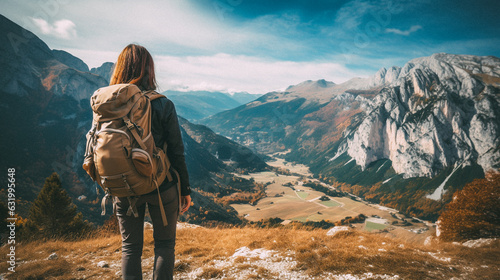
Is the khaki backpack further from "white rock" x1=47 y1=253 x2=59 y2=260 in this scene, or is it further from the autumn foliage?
the autumn foliage

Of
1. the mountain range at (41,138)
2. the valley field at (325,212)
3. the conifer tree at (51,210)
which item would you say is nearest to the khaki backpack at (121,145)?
the conifer tree at (51,210)

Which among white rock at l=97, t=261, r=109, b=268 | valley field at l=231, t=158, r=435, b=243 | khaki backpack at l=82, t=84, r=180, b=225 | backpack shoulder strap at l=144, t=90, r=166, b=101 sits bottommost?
valley field at l=231, t=158, r=435, b=243

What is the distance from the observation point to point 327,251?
23.0 ft

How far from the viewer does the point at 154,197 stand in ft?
11.7

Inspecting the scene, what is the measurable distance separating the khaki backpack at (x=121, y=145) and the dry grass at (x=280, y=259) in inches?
171

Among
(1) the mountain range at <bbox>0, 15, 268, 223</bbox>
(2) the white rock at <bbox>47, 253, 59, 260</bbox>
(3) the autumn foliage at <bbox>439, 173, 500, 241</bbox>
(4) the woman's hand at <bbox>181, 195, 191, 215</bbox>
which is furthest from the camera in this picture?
(1) the mountain range at <bbox>0, 15, 268, 223</bbox>

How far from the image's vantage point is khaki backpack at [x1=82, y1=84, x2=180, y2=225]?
9.98 feet

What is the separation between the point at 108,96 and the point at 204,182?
205 meters

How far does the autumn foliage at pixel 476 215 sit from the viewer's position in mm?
16672

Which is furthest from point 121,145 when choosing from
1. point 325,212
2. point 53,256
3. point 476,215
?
point 325,212

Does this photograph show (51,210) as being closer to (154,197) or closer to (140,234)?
(140,234)

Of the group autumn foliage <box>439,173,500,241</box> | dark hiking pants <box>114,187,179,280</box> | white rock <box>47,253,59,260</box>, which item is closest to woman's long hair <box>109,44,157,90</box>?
dark hiking pants <box>114,187,179,280</box>

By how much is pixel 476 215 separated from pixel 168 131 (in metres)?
26.2

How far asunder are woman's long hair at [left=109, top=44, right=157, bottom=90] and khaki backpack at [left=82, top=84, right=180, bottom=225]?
0.61m
